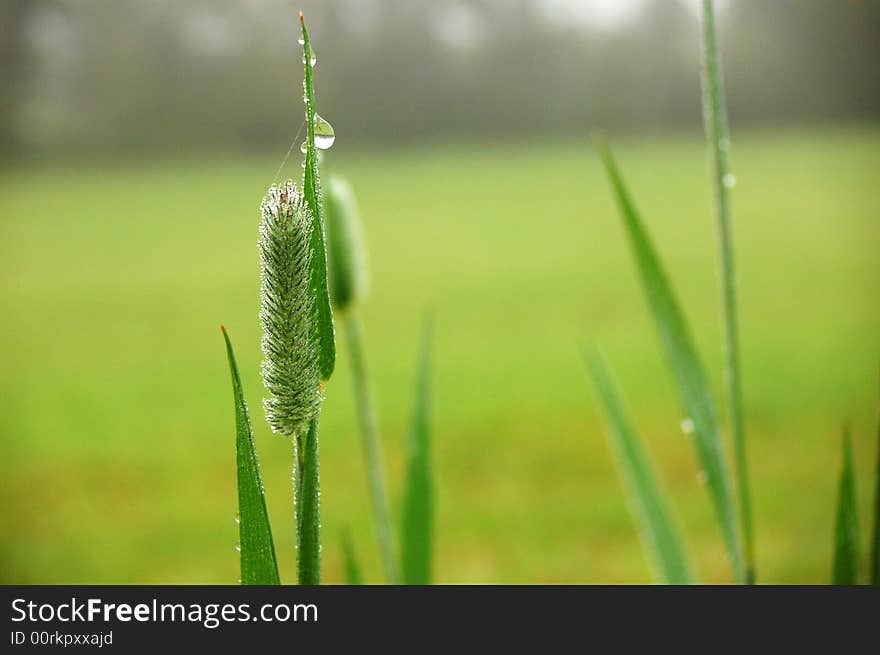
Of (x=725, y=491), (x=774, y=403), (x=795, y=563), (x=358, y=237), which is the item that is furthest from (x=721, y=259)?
(x=774, y=403)

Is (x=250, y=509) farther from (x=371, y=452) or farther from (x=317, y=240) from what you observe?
(x=371, y=452)

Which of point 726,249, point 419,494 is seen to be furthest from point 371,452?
point 726,249

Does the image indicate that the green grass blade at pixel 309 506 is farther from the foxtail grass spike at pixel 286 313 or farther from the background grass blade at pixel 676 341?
the background grass blade at pixel 676 341

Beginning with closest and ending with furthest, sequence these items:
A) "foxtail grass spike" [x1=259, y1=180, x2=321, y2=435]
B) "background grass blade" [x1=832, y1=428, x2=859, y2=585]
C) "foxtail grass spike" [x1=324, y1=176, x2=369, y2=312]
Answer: "foxtail grass spike" [x1=259, y1=180, x2=321, y2=435]
"background grass blade" [x1=832, y1=428, x2=859, y2=585]
"foxtail grass spike" [x1=324, y1=176, x2=369, y2=312]

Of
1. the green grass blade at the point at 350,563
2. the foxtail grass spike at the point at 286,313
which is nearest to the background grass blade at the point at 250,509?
the foxtail grass spike at the point at 286,313

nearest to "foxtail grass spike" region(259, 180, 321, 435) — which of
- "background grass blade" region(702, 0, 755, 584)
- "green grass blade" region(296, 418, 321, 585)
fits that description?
"green grass blade" region(296, 418, 321, 585)

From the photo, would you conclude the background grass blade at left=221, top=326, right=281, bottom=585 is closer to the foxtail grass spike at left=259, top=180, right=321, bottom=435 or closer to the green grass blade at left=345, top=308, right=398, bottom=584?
the foxtail grass spike at left=259, top=180, right=321, bottom=435
